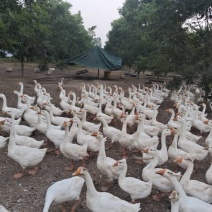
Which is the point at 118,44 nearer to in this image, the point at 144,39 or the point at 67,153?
the point at 144,39

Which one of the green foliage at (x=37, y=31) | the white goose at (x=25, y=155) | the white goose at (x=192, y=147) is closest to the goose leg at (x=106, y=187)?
the white goose at (x=25, y=155)

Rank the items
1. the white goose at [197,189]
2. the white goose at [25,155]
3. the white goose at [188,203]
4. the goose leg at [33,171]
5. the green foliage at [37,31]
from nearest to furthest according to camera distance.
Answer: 1. the white goose at [188,203]
2. the white goose at [197,189]
3. the white goose at [25,155]
4. the goose leg at [33,171]
5. the green foliage at [37,31]

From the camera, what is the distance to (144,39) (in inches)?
895

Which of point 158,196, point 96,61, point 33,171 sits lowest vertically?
point 158,196

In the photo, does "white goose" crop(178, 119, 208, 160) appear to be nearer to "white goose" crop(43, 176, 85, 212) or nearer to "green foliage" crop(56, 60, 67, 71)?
"white goose" crop(43, 176, 85, 212)

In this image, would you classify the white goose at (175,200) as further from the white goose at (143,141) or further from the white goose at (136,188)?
the white goose at (143,141)

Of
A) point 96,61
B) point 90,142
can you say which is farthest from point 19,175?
point 96,61

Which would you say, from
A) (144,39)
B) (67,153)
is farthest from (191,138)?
(144,39)

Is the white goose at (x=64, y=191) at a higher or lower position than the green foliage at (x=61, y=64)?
lower

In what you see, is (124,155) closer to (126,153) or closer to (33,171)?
(126,153)

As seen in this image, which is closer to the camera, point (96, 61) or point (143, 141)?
point (143, 141)

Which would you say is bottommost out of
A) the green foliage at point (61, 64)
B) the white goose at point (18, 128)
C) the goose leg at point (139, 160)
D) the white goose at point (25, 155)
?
the goose leg at point (139, 160)

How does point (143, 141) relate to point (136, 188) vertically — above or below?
above

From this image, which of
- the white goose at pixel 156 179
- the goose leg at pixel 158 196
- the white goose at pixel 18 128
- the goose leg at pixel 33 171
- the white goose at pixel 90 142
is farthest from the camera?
the white goose at pixel 18 128
